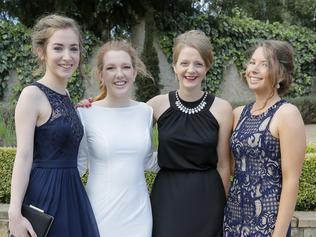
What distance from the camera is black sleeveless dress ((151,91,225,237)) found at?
2.67m

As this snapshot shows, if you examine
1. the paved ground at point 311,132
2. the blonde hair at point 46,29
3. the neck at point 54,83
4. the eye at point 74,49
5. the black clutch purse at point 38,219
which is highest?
the blonde hair at point 46,29

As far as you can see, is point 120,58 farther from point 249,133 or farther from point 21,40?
point 21,40

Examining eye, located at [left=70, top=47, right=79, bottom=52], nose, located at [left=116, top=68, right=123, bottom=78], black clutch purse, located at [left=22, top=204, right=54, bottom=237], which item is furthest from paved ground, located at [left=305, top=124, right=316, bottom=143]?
black clutch purse, located at [left=22, top=204, right=54, bottom=237]

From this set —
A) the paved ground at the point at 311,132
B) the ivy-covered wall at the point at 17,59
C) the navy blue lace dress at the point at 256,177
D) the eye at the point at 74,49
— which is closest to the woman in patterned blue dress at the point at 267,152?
the navy blue lace dress at the point at 256,177

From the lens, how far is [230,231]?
102 inches

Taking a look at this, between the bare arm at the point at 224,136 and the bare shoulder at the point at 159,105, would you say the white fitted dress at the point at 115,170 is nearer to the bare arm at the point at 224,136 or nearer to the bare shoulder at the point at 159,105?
the bare shoulder at the point at 159,105

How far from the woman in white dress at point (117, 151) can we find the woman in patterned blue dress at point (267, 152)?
0.52 m

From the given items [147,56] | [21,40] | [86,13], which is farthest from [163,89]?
Answer: [21,40]

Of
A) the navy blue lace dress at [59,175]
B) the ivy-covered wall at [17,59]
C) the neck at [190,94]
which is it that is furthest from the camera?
the ivy-covered wall at [17,59]

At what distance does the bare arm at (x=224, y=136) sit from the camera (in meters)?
2.71

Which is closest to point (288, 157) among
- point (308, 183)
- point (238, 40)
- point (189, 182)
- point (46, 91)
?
point (189, 182)

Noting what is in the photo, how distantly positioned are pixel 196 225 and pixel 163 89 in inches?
385

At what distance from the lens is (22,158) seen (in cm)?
230

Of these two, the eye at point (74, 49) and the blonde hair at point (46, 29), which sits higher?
the blonde hair at point (46, 29)
